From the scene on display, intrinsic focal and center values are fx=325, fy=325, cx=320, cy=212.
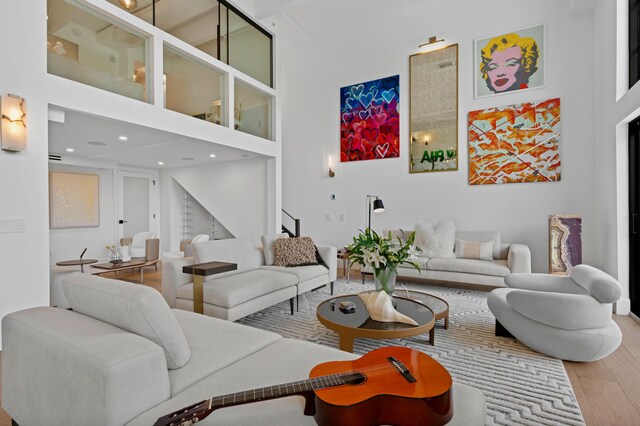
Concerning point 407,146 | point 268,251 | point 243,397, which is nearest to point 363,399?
point 243,397

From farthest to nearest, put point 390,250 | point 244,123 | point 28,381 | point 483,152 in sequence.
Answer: point 244,123 → point 483,152 → point 390,250 → point 28,381

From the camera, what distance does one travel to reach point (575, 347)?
7.59 feet

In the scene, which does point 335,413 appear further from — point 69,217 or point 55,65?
point 69,217

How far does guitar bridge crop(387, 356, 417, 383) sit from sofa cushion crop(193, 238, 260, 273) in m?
2.67

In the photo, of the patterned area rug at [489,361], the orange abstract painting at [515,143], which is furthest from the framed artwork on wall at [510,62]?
the patterned area rug at [489,361]

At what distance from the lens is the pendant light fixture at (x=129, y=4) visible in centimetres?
387

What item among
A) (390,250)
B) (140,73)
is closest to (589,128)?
(390,250)

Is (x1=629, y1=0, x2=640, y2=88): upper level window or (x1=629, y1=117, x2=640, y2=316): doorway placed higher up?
(x1=629, y1=0, x2=640, y2=88): upper level window

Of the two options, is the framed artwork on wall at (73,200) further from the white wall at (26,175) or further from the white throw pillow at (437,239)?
the white throw pillow at (437,239)

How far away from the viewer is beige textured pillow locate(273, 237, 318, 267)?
414cm

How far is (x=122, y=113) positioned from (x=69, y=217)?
166 inches

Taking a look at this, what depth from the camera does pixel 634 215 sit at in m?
3.44

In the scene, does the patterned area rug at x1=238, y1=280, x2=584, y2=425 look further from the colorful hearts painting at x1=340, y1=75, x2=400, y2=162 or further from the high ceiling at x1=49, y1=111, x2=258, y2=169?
the colorful hearts painting at x1=340, y1=75, x2=400, y2=162

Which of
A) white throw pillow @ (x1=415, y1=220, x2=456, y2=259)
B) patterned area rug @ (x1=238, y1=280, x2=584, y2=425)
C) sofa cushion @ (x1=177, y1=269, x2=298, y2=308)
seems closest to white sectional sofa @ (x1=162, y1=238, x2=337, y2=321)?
sofa cushion @ (x1=177, y1=269, x2=298, y2=308)
